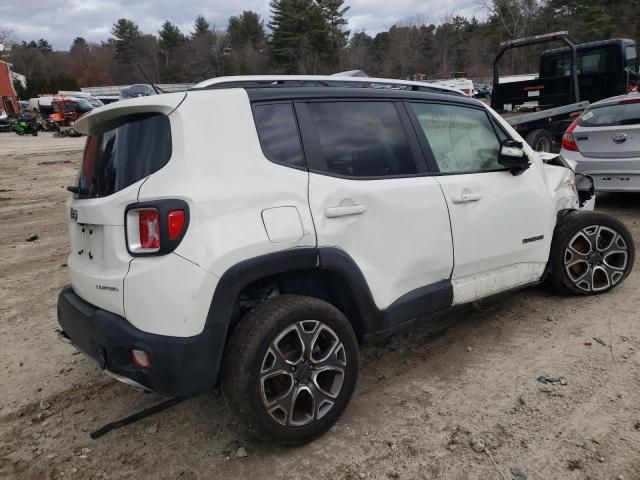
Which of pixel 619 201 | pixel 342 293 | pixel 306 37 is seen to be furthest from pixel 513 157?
pixel 306 37

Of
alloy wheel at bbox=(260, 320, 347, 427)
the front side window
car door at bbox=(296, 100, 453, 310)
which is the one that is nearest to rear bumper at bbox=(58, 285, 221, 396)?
alloy wheel at bbox=(260, 320, 347, 427)

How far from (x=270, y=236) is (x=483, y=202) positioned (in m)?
1.62

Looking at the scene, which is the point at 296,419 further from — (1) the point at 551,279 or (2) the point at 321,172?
(1) the point at 551,279

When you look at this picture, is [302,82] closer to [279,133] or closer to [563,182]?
[279,133]

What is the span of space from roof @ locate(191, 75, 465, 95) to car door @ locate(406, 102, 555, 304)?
0.53ft

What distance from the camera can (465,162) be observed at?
136 inches

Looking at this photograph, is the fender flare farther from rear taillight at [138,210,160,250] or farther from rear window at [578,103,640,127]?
rear window at [578,103,640,127]

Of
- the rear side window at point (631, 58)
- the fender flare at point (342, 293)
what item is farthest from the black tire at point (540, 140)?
the fender flare at point (342, 293)

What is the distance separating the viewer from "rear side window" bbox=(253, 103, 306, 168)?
2580mm

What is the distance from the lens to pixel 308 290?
280 centimetres

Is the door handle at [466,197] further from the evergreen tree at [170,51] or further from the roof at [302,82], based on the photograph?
the evergreen tree at [170,51]

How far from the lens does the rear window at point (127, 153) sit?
2393mm

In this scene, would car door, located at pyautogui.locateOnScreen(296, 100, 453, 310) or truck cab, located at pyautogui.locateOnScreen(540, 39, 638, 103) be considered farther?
truck cab, located at pyautogui.locateOnScreen(540, 39, 638, 103)

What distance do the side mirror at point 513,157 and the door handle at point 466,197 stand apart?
1.36 ft
